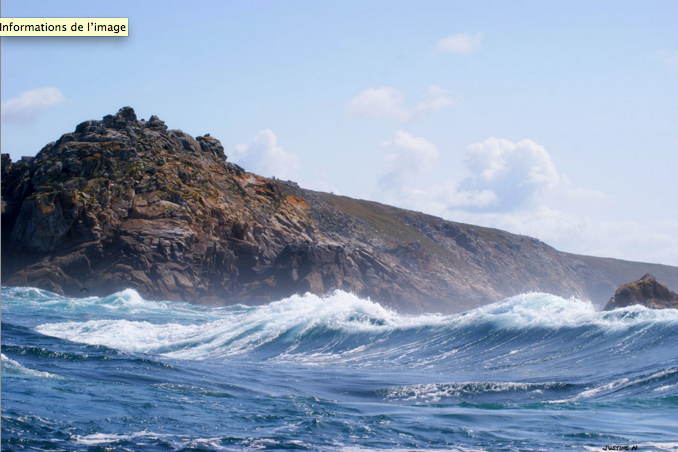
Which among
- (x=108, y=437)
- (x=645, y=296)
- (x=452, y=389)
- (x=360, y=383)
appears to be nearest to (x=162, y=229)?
(x=645, y=296)

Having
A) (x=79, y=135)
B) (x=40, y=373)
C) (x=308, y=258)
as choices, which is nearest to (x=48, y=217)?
(x=79, y=135)

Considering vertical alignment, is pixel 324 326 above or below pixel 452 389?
above

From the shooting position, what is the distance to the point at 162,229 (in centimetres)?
Result: 5038

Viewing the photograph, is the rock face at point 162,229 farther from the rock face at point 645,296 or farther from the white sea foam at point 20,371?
the white sea foam at point 20,371

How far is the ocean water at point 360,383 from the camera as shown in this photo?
29.5ft

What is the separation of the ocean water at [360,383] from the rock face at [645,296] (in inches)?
323

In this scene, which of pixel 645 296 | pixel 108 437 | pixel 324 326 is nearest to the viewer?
pixel 108 437

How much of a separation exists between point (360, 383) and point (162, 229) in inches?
1540

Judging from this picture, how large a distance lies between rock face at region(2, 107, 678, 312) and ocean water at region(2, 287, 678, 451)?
24.1 metres

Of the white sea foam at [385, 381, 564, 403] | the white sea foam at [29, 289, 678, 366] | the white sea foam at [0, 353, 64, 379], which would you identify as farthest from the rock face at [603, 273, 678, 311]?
the white sea foam at [0, 353, 64, 379]

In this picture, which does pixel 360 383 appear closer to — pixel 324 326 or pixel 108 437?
pixel 108 437

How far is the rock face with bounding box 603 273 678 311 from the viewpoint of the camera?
94.4 ft

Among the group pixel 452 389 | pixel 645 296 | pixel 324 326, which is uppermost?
pixel 645 296

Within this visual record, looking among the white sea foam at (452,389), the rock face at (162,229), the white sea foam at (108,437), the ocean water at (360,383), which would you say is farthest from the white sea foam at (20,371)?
the rock face at (162,229)
